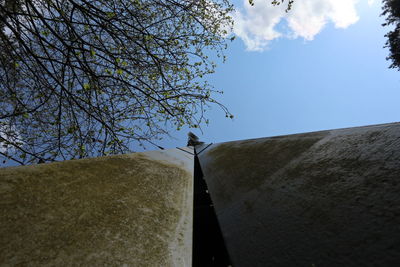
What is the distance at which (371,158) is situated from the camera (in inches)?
26.8

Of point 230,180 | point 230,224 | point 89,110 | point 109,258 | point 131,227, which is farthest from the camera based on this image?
point 89,110

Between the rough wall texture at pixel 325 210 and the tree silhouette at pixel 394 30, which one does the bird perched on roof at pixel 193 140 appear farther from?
the tree silhouette at pixel 394 30

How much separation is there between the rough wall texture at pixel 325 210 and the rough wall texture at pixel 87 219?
0.96ft

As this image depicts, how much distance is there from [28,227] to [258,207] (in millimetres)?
917

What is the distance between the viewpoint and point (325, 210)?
2.01ft

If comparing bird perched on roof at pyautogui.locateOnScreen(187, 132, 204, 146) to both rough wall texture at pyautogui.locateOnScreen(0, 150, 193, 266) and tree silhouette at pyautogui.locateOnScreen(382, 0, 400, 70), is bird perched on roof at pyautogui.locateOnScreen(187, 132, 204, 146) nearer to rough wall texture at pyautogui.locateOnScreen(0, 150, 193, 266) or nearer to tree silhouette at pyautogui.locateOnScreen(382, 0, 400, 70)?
rough wall texture at pyautogui.locateOnScreen(0, 150, 193, 266)

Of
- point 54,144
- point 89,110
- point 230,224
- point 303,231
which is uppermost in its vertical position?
point 89,110

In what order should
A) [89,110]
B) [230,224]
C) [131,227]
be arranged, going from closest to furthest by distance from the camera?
[131,227]
[230,224]
[89,110]

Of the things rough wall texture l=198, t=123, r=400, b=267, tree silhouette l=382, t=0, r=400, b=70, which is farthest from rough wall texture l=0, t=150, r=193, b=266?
tree silhouette l=382, t=0, r=400, b=70

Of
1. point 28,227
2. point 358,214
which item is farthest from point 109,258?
point 358,214

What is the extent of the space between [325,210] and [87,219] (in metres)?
0.91

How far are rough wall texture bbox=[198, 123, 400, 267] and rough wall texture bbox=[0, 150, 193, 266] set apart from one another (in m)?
0.29

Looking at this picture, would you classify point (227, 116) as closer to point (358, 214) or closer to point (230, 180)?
point (230, 180)

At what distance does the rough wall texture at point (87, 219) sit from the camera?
643mm
